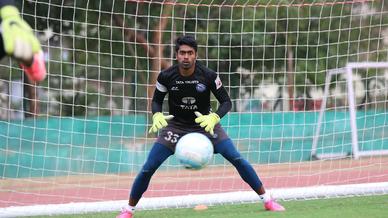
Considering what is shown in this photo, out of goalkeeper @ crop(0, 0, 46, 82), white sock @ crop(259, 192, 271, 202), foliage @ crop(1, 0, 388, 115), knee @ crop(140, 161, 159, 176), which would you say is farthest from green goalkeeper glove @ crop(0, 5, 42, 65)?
foliage @ crop(1, 0, 388, 115)

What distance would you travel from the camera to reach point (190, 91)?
6.99 meters

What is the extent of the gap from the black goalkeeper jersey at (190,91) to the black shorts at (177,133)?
64mm

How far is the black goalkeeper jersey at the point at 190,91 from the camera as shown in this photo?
6.98 m

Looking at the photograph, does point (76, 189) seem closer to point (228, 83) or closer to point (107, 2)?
point (107, 2)

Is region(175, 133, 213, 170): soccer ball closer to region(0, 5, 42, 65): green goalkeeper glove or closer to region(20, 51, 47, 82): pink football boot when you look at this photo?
region(20, 51, 47, 82): pink football boot

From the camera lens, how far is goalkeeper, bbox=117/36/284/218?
689cm

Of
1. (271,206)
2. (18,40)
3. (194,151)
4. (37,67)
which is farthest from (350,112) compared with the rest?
(18,40)

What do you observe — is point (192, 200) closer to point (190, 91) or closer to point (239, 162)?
point (239, 162)

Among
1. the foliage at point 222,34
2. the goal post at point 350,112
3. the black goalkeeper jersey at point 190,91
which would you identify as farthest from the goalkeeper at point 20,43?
the goal post at point 350,112

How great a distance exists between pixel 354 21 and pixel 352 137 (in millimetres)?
2927

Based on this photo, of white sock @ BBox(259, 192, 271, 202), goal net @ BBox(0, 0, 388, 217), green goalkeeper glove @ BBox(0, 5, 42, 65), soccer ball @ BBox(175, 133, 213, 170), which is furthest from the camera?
goal net @ BBox(0, 0, 388, 217)

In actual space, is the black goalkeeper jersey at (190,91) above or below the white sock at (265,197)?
above

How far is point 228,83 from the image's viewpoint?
48.1ft

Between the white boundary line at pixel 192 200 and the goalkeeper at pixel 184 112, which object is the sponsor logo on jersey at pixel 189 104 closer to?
the goalkeeper at pixel 184 112
